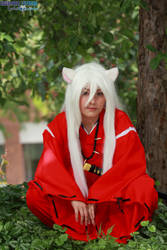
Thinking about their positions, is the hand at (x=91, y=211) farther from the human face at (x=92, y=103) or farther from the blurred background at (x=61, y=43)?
the blurred background at (x=61, y=43)

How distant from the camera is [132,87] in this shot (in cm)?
535

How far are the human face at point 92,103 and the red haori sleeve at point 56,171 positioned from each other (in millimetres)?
249

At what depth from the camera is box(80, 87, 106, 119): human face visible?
2705 millimetres

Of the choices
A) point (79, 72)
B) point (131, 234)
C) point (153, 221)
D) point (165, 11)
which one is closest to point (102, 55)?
point (165, 11)

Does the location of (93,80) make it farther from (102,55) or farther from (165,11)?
(102,55)

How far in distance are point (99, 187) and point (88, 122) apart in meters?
0.57

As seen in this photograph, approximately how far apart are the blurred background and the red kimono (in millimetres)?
880

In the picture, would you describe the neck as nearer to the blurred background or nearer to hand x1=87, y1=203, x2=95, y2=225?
hand x1=87, y1=203, x2=95, y2=225

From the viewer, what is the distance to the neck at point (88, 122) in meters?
2.82

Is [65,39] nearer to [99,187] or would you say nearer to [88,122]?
[88,122]

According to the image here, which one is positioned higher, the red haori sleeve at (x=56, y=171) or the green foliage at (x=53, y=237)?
the red haori sleeve at (x=56, y=171)

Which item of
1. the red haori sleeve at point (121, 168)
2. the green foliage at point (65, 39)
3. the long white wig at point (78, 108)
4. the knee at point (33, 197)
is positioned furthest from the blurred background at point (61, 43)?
the knee at point (33, 197)

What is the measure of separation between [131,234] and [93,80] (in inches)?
45.9

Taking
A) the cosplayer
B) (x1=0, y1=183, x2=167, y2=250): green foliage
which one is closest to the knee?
the cosplayer
